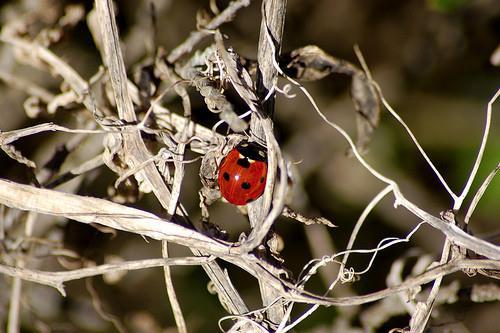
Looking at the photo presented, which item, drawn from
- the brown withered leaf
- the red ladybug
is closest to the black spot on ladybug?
the red ladybug

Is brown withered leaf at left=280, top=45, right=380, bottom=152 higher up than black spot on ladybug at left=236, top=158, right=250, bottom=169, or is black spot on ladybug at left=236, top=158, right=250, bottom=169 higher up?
brown withered leaf at left=280, top=45, right=380, bottom=152

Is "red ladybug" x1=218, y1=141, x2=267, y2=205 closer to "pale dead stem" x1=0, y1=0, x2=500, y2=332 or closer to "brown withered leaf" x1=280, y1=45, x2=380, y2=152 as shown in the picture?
"pale dead stem" x1=0, y1=0, x2=500, y2=332

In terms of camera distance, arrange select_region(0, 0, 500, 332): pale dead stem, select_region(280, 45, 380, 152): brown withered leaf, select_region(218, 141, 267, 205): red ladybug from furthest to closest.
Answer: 1. select_region(280, 45, 380, 152): brown withered leaf
2. select_region(218, 141, 267, 205): red ladybug
3. select_region(0, 0, 500, 332): pale dead stem

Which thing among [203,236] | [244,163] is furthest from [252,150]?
[203,236]

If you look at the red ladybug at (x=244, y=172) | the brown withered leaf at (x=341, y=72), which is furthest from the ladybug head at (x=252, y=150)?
the brown withered leaf at (x=341, y=72)

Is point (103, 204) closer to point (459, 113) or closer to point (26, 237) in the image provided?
point (26, 237)
